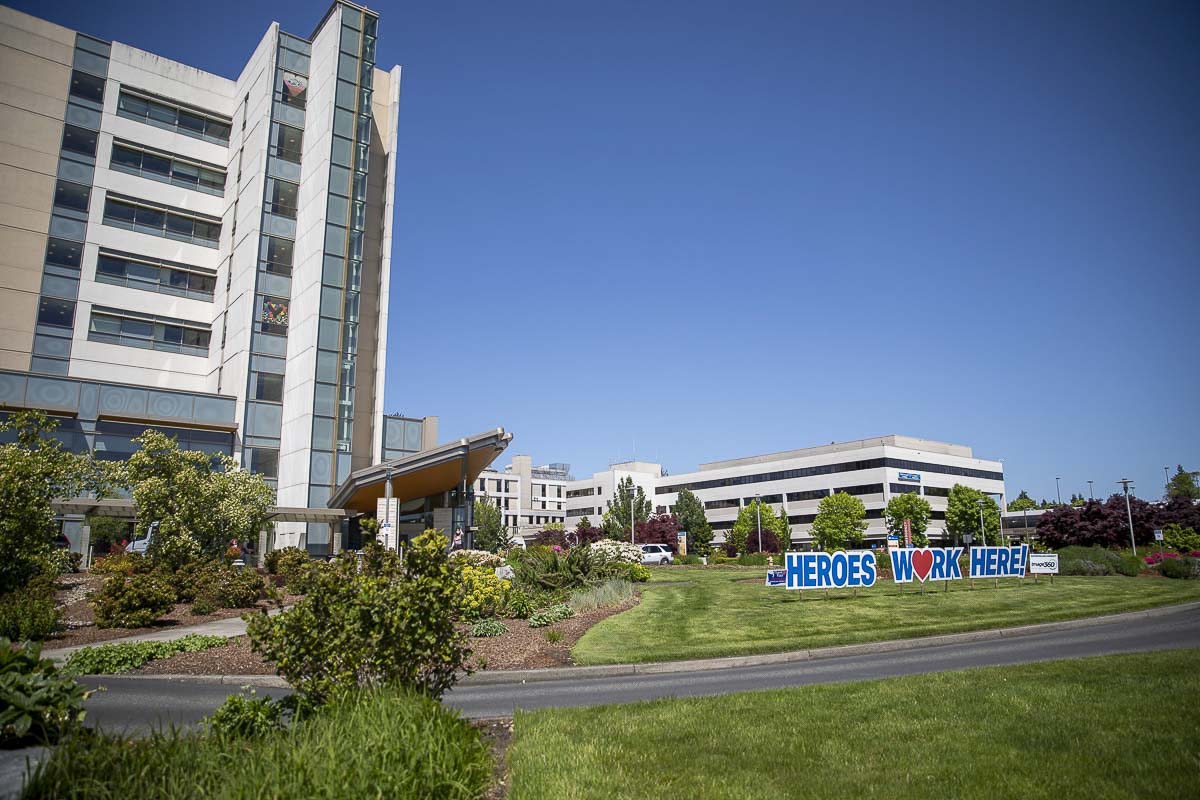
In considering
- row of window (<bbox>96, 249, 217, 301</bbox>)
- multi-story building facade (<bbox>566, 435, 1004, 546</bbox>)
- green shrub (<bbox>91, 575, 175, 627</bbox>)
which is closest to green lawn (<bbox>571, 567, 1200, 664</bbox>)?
green shrub (<bbox>91, 575, 175, 627</bbox>)

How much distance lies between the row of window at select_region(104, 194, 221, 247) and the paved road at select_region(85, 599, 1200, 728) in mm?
45134

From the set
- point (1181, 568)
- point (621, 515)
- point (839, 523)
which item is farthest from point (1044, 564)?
point (621, 515)

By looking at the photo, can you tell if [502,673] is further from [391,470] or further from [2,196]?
[2,196]

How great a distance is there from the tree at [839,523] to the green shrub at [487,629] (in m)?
64.3

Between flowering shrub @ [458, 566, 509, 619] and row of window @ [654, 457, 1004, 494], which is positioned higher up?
row of window @ [654, 457, 1004, 494]

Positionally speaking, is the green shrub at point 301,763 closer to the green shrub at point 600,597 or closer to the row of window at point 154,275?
the green shrub at point 600,597

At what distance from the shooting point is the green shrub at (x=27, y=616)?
15875 millimetres

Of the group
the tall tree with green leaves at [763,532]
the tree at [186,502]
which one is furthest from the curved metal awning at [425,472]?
the tall tree with green leaves at [763,532]

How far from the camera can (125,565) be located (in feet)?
83.0

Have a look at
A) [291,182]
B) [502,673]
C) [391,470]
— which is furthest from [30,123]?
[502,673]

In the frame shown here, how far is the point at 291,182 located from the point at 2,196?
56.3ft

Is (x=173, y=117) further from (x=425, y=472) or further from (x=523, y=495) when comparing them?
(x=523, y=495)

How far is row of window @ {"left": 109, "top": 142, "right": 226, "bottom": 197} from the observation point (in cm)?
4844

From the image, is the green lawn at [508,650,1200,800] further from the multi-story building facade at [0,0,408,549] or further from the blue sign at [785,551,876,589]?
the multi-story building facade at [0,0,408,549]
